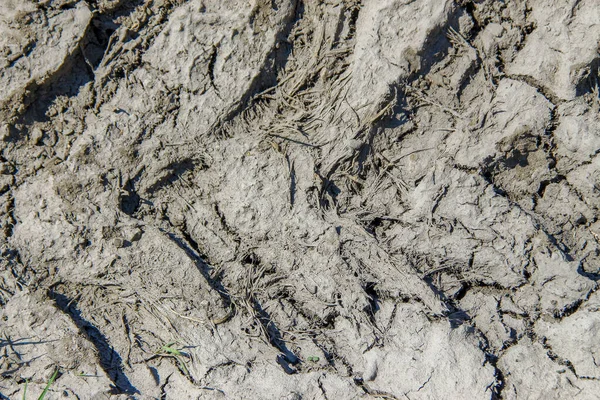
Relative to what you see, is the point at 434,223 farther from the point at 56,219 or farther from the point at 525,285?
the point at 56,219

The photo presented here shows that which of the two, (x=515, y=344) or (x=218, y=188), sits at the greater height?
(x=218, y=188)

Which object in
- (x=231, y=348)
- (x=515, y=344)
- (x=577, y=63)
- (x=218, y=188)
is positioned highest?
(x=218, y=188)

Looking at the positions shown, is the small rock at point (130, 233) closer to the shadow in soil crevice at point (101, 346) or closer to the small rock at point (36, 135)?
the shadow in soil crevice at point (101, 346)

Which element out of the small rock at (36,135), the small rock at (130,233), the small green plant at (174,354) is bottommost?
the small green plant at (174,354)

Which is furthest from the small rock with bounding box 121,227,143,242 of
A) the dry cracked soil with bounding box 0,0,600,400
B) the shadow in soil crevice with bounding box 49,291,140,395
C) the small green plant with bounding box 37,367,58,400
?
the small green plant with bounding box 37,367,58,400

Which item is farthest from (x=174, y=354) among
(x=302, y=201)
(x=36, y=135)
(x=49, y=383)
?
(x=36, y=135)

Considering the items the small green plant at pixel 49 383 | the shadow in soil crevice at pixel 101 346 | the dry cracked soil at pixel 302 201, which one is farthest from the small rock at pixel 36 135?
the small green plant at pixel 49 383

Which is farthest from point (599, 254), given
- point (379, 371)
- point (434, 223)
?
point (379, 371)
